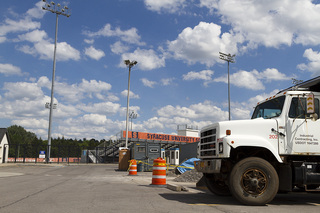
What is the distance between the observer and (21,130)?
138875 mm

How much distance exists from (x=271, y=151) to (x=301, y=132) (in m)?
1.07

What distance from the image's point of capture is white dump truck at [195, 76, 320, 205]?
25.0 ft

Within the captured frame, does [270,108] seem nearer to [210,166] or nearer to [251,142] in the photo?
[251,142]

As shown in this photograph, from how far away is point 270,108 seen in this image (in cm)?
891

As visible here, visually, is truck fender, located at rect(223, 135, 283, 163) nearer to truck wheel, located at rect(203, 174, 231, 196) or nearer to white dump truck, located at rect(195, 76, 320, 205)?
white dump truck, located at rect(195, 76, 320, 205)

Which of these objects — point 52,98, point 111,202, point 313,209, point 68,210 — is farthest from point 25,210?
point 52,98

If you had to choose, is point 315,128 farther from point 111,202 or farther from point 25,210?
point 25,210

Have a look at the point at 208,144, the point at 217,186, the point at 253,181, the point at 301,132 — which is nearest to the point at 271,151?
the point at 253,181

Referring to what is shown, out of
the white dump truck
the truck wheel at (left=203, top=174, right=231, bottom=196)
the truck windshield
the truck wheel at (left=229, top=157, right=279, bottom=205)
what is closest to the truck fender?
the white dump truck

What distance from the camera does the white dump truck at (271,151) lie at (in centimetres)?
762

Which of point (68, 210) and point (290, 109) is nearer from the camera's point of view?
point (68, 210)

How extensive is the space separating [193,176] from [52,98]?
30.9 m

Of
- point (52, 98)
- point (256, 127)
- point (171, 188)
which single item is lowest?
point (171, 188)

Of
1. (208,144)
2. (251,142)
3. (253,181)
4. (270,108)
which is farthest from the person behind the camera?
(270,108)
